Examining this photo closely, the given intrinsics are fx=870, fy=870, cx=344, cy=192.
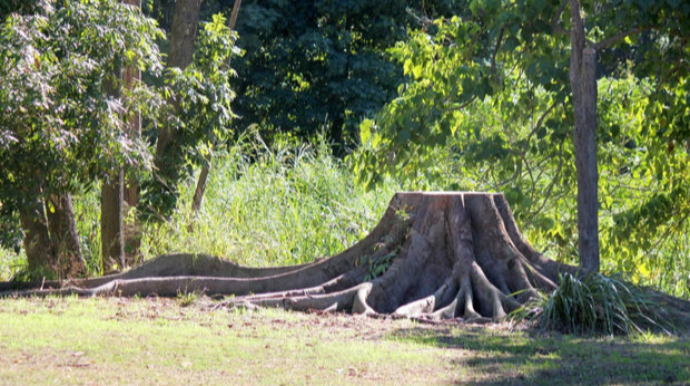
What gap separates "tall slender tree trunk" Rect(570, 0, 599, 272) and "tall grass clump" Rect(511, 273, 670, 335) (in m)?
0.67

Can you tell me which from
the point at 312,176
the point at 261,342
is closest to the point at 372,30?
the point at 312,176

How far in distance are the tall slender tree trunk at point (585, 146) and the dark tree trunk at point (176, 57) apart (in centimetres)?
499

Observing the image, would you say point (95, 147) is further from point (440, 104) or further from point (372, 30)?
point (372, 30)

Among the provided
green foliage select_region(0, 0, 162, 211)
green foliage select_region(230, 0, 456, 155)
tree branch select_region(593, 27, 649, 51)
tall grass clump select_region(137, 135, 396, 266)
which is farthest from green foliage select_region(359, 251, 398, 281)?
green foliage select_region(230, 0, 456, 155)

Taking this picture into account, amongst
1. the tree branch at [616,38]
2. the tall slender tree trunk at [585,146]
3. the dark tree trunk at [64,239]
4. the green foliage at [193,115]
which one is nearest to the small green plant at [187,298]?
the dark tree trunk at [64,239]

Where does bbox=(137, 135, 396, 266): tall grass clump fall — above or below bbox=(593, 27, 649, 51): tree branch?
below

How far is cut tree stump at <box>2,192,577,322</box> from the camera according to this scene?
8.16 metres

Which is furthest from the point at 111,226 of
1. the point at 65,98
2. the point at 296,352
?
the point at 296,352

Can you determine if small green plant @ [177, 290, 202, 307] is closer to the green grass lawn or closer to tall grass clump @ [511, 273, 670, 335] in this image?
the green grass lawn

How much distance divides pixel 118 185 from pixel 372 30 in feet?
59.9

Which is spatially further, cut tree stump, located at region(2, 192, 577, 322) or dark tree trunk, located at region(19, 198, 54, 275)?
dark tree trunk, located at region(19, 198, 54, 275)

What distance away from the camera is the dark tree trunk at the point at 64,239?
10.3m

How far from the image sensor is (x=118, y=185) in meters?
10.7

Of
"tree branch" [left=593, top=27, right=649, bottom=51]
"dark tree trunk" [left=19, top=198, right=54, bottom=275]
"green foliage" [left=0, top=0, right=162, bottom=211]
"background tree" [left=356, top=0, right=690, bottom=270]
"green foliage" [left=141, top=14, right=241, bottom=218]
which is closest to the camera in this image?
"green foliage" [left=0, top=0, right=162, bottom=211]
